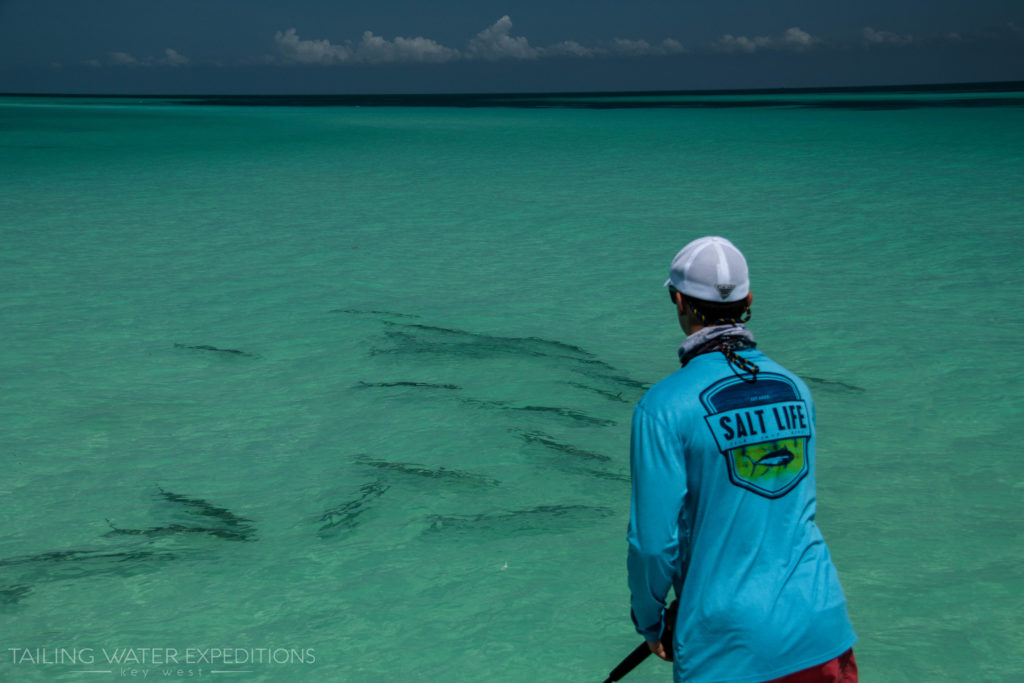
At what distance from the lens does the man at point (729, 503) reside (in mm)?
1735

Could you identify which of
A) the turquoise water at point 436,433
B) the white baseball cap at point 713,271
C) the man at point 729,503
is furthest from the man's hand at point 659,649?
the turquoise water at point 436,433

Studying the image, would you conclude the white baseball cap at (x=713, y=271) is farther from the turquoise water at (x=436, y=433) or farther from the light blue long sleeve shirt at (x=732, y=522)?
the turquoise water at (x=436, y=433)

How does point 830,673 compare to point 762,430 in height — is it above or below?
below

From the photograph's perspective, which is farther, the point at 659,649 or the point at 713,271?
the point at 659,649

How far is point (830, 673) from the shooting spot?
Answer: 1.81 meters

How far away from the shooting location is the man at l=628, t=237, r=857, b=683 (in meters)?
1.74

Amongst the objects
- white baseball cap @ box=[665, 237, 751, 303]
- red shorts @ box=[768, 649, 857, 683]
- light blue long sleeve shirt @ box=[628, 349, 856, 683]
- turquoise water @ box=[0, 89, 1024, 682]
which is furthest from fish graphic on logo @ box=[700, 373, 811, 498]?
turquoise water @ box=[0, 89, 1024, 682]

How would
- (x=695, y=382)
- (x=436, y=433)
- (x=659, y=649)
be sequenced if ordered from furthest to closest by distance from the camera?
(x=436, y=433) → (x=659, y=649) → (x=695, y=382)

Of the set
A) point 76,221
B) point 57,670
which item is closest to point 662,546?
point 57,670

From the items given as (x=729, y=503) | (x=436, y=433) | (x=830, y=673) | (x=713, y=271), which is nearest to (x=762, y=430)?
(x=729, y=503)

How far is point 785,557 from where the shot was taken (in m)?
1.80

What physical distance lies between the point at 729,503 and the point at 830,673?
0.38 m

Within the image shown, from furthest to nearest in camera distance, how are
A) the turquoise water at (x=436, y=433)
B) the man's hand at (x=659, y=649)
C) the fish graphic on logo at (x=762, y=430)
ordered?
the turquoise water at (x=436, y=433) → the man's hand at (x=659, y=649) → the fish graphic on logo at (x=762, y=430)

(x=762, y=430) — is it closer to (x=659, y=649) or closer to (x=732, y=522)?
(x=732, y=522)
